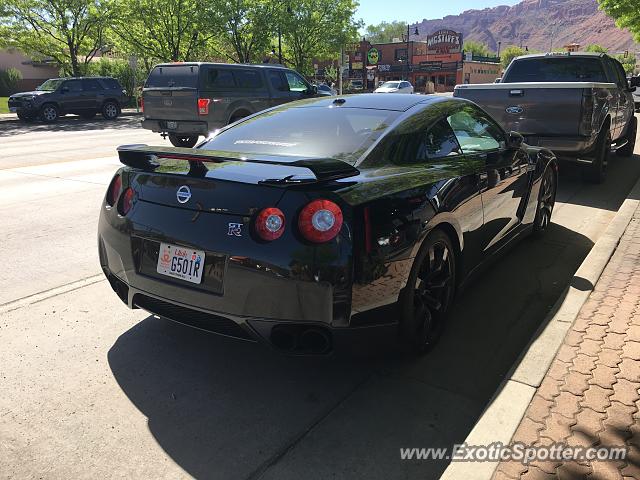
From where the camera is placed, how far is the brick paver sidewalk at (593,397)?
7.70 ft

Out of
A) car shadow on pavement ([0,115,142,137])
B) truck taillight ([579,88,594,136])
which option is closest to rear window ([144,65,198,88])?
car shadow on pavement ([0,115,142,137])

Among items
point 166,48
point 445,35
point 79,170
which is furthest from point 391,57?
A: point 79,170

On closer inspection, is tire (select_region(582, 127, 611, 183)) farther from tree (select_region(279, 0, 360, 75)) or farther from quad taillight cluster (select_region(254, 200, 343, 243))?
tree (select_region(279, 0, 360, 75))

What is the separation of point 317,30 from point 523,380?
40.8 meters

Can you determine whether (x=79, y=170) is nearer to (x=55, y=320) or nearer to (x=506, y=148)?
(x=55, y=320)

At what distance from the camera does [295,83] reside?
50.2 feet

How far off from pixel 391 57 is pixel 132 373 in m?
88.2

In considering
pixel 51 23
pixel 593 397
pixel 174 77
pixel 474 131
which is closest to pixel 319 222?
pixel 593 397

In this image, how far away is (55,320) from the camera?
3.96m

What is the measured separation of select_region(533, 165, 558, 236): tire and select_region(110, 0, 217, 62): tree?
29557 millimetres

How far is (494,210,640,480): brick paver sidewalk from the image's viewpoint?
2.35 meters

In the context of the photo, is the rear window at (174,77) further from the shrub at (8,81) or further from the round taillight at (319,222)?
the shrub at (8,81)

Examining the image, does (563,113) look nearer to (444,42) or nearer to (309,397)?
(309,397)

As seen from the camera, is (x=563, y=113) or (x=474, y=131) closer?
(x=474, y=131)
